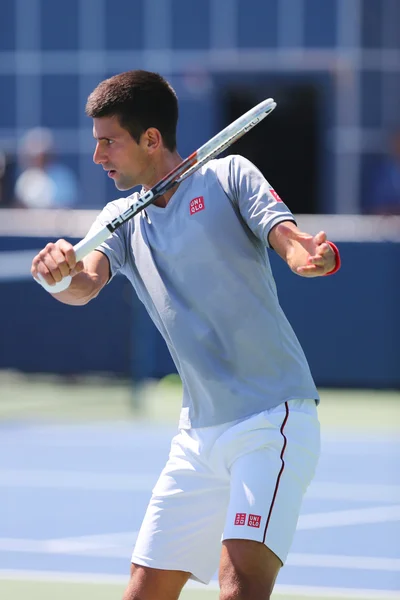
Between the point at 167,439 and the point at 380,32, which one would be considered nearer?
the point at 167,439

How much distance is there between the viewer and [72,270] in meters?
4.75

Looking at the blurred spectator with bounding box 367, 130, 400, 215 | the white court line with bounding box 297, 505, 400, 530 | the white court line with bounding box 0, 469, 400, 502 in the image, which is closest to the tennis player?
the white court line with bounding box 297, 505, 400, 530

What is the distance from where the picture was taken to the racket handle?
4.77 m

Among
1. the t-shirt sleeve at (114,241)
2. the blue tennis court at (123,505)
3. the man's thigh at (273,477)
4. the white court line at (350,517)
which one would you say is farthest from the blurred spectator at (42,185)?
the man's thigh at (273,477)

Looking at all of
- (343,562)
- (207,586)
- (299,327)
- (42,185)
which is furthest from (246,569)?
(42,185)

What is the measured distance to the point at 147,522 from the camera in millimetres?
5176

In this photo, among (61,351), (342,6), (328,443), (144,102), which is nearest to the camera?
(144,102)

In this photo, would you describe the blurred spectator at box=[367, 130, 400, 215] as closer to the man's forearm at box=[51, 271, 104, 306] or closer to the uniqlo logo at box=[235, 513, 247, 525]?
the man's forearm at box=[51, 271, 104, 306]

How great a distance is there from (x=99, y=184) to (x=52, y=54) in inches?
85.7

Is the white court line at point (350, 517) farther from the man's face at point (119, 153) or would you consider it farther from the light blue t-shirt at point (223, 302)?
the man's face at point (119, 153)

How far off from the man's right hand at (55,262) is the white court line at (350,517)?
13.8ft

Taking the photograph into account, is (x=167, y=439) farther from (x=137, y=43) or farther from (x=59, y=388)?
(x=137, y=43)

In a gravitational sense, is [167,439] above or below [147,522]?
below

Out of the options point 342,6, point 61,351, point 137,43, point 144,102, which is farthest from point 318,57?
point 144,102
